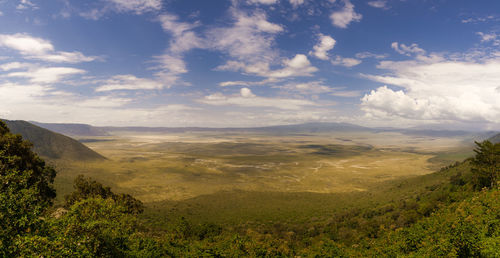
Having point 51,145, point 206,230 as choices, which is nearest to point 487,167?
point 206,230

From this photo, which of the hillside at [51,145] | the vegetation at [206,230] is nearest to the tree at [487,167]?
the vegetation at [206,230]

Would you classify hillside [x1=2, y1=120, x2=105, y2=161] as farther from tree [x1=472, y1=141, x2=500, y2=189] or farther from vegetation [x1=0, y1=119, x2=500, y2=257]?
tree [x1=472, y1=141, x2=500, y2=189]

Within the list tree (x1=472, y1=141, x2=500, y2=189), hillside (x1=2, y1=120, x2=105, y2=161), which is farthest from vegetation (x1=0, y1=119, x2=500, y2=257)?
hillside (x1=2, y1=120, x2=105, y2=161)

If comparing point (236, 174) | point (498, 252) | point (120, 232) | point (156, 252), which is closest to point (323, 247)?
point (498, 252)

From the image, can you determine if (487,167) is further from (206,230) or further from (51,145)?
(51,145)

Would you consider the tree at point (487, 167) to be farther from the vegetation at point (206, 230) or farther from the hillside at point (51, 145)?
the hillside at point (51, 145)
